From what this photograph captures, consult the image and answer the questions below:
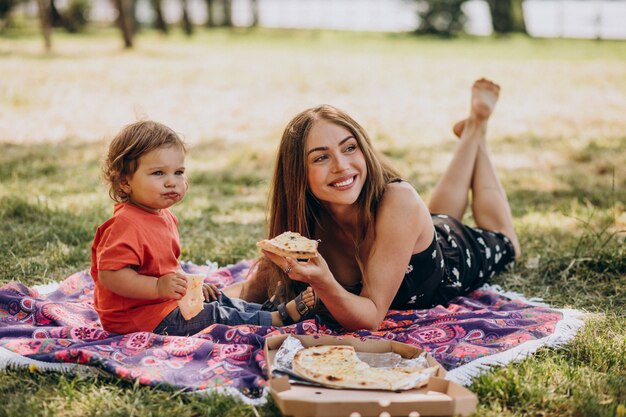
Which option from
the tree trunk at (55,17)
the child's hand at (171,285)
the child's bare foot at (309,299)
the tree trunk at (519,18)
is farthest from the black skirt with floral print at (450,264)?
the tree trunk at (519,18)

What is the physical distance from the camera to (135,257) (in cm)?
315

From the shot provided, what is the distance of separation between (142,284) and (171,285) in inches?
5.3

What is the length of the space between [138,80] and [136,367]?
11.1 meters

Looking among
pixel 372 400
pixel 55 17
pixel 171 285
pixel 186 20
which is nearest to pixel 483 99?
pixel 171 285

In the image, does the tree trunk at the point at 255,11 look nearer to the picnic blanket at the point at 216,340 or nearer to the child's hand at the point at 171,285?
the picnic blanket at the point at 216,340

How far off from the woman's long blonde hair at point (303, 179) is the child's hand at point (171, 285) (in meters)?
0.72

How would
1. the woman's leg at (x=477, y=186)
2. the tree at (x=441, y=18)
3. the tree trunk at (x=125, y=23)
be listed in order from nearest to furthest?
the woman's leg at (x=477, y=186)
the tree trunk at (x=125, y=23)
the tree at (x=441, y=18)

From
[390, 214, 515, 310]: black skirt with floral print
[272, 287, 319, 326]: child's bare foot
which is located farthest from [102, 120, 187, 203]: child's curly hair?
[390, 214, 515, 310]: black skirt with floral print

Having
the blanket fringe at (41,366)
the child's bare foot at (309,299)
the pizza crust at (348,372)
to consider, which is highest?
the pizza crust at (348,372)

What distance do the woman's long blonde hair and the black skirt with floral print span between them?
41 centimetres

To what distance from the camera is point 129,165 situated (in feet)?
10.8

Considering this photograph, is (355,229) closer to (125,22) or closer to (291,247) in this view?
(291,247)

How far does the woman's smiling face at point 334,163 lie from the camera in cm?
342

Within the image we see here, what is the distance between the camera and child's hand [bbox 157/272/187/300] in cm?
314
